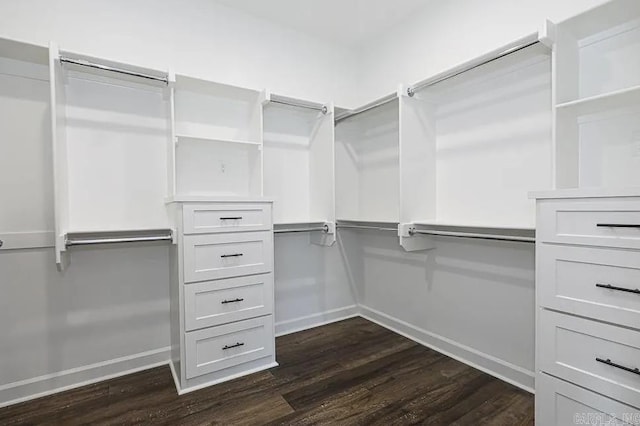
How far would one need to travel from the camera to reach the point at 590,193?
1294 millimetres

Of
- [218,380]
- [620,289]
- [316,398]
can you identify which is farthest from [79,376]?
[620,289]

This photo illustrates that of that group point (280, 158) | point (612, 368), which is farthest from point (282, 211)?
point (612, 368)

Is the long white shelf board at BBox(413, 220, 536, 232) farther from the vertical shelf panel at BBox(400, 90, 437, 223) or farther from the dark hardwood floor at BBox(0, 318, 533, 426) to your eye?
the dark hardwood floor at BBox(0, 318, 533, 426)

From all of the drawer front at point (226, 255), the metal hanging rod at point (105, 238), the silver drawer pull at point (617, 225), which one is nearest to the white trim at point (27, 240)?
the metal hanging rod at point (105, 238)

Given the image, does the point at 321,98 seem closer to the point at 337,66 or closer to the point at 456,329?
the point at 337,66

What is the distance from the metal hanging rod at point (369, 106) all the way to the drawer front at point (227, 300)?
1528 mm

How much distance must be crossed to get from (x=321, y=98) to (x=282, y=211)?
1.10m

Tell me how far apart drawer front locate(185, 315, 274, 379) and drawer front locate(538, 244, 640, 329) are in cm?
163

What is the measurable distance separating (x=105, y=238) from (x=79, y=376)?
2.91ft

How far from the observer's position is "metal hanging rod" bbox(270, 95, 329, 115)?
2.53 meters

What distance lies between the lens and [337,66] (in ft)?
10.4

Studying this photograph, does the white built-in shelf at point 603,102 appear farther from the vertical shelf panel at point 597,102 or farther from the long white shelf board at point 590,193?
the long white shelf board at point 590,193

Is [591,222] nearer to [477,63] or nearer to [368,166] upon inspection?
[477,63]

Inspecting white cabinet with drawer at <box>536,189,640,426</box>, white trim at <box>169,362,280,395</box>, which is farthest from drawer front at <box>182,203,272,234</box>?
white cabinet with drawer at <box>536,189,640,426</box>
